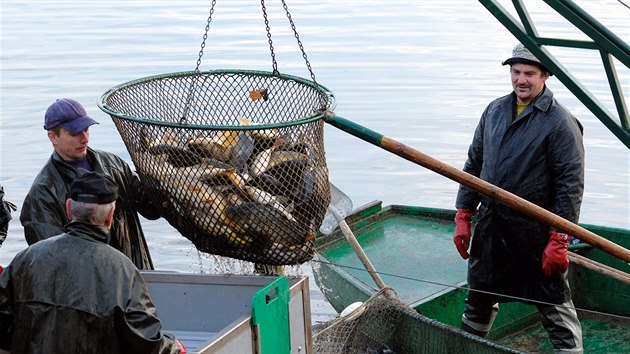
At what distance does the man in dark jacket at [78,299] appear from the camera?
411cm

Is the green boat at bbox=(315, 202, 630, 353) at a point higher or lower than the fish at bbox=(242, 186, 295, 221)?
lower

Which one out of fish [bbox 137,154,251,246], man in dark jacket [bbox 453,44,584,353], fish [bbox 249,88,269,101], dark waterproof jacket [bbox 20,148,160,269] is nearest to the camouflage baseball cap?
man in dark jacket [bbox 453,44,584,353]

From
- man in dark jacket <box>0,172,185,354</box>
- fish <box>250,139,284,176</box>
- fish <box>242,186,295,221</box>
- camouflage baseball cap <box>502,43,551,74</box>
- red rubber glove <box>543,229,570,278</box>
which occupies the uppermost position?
camouflage baseball cap <box>502,43,551,74</box>

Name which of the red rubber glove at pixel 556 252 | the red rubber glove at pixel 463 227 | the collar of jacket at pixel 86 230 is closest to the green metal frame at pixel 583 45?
the red rubber glove at pixel 556 252

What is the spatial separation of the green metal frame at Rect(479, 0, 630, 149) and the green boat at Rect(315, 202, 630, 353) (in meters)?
1.53

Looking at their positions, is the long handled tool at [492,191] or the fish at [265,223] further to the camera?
the long handled tool at [492,191]

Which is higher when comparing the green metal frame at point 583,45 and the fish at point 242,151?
the green metal frame at point 583,45

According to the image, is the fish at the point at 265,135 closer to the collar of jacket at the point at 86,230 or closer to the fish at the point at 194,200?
the fish at the point at 194,200

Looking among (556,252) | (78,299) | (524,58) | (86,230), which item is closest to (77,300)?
(78,299)

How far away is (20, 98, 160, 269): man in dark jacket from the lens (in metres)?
5.16

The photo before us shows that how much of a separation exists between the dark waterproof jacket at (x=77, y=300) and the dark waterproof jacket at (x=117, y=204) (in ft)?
3.06

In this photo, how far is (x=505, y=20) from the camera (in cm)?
638

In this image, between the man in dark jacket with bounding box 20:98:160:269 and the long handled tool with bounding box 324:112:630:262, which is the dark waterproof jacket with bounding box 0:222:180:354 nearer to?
the man in dark jacket with bounding box 20:98:160:269

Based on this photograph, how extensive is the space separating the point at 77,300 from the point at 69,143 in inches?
55.0
